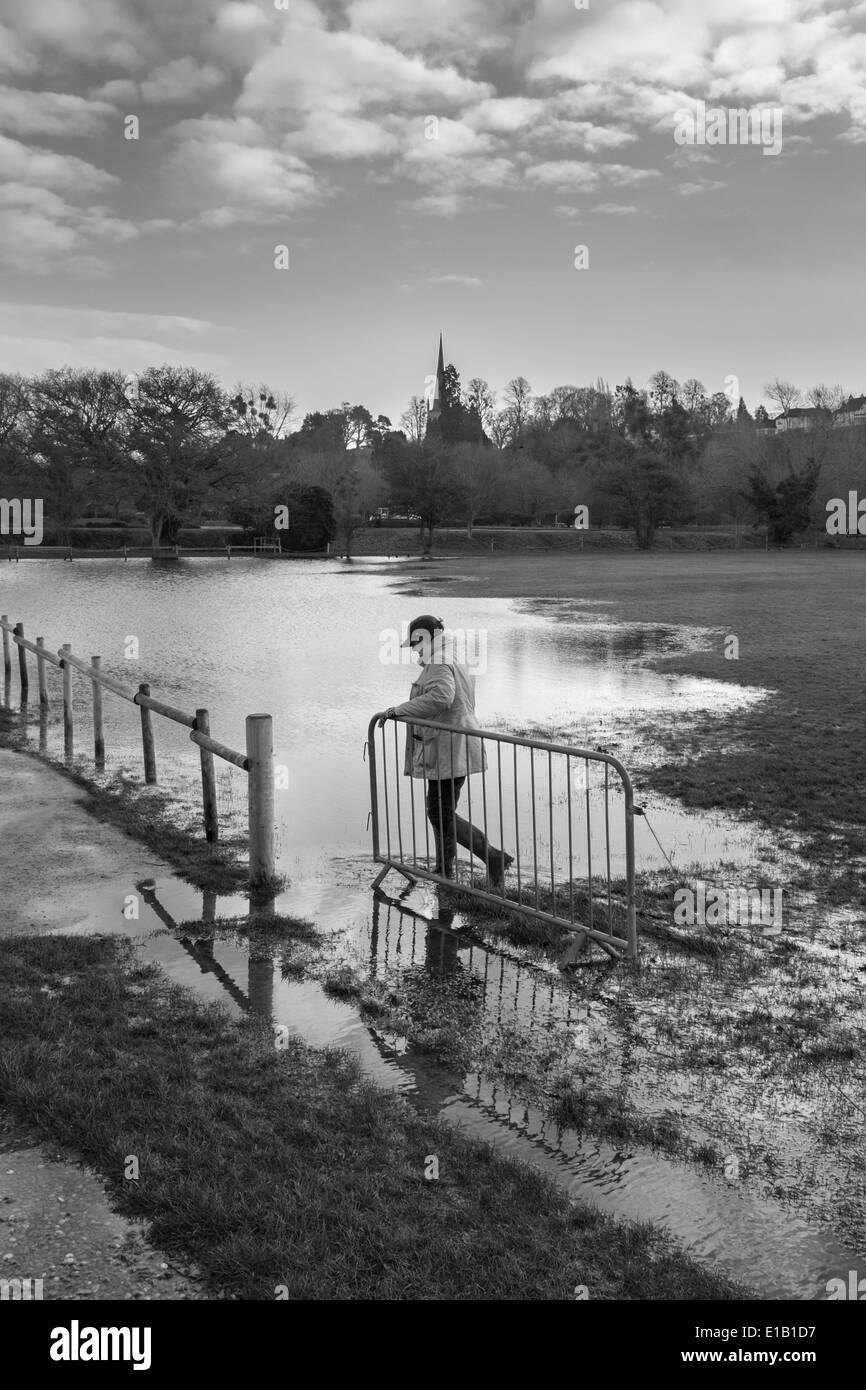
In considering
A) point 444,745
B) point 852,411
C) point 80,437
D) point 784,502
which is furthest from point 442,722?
point 852,411

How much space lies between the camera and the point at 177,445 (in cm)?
7325

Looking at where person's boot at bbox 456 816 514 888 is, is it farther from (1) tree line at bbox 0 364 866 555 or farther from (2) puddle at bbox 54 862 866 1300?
(1) tree line at bbox 0 364 866 555

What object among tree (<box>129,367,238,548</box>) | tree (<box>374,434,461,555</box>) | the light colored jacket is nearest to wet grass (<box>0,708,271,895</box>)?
the light colored jacket

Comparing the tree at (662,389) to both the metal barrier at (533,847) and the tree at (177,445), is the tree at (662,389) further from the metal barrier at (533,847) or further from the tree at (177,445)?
the metal barrier at (533,847)

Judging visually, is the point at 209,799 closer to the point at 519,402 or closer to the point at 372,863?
the point at 372,863

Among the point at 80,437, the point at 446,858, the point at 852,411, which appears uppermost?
the point at 852,411

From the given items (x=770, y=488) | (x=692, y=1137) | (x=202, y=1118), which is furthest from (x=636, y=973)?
(x=770, y=488)

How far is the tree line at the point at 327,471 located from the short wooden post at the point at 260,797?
67228 mm

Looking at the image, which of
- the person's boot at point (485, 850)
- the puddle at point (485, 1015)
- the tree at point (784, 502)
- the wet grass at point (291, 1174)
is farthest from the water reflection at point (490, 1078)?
the tree at point (784, 502)

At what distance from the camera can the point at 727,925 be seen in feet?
22.7

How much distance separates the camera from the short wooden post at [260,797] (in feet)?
25.1

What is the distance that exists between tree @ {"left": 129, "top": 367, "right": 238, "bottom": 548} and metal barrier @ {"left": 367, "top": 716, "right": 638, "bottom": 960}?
66103 millimetres

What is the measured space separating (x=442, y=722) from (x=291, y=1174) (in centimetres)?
399
